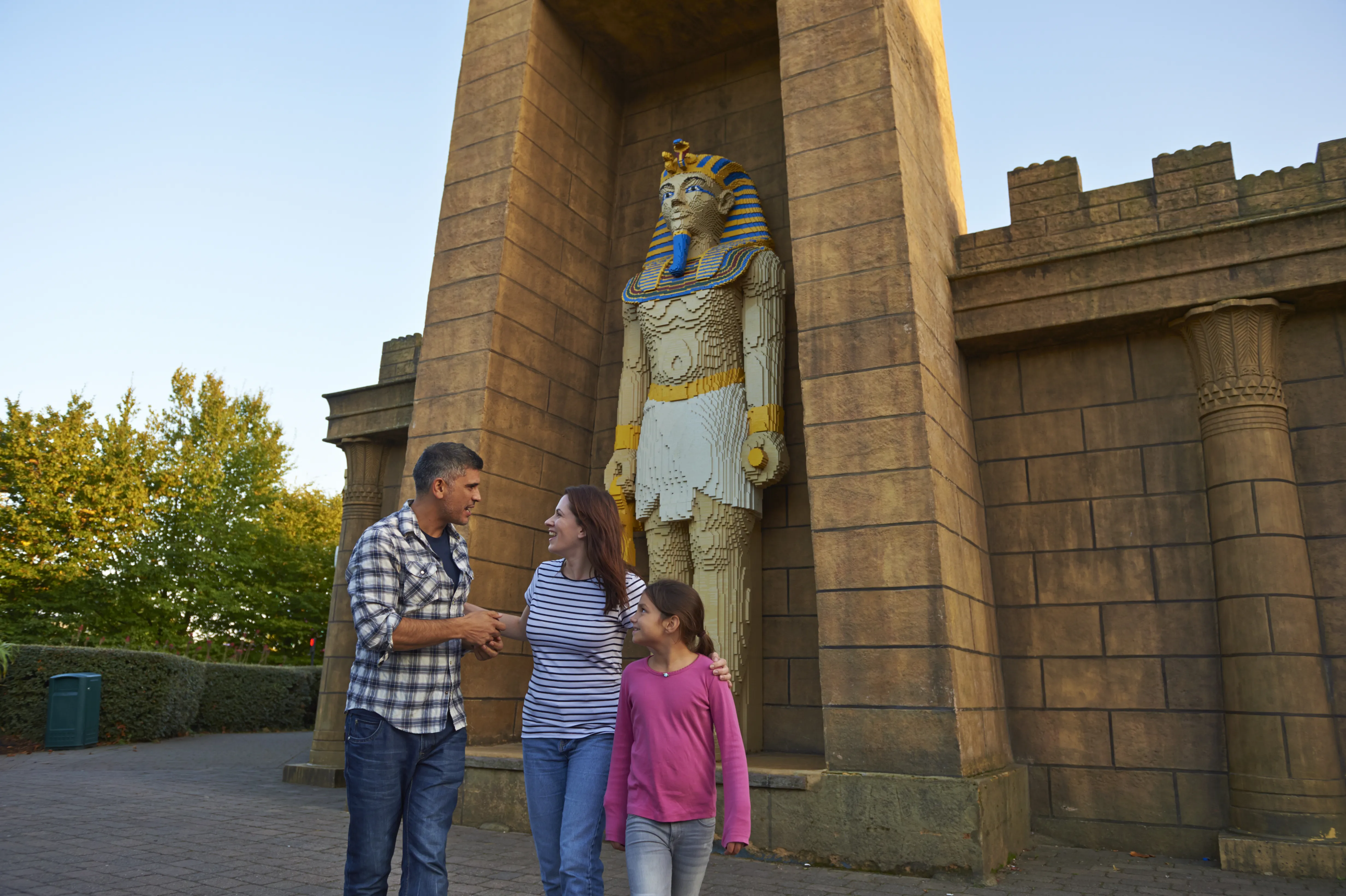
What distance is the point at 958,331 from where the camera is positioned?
7219 millimetres

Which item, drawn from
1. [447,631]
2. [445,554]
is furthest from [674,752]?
[445,554]

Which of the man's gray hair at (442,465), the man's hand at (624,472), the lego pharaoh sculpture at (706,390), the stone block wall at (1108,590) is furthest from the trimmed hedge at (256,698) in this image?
the man's gray hair at (442,465)

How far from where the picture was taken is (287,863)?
16.9 ft

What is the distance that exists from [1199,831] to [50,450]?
24.1 metres

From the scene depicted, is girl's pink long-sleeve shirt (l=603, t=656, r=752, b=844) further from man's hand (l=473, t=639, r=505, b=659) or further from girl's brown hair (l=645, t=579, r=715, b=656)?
man's hand (l=473, t=639, r=505, b=659)

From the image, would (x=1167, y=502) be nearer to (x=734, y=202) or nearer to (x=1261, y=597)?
(x=1261, y=597)

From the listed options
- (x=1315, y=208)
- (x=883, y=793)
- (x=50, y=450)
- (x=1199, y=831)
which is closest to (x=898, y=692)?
(x=883, y=793)

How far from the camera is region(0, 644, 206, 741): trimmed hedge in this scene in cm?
1269

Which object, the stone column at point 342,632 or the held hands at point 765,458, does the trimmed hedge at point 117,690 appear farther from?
the held hands at point 765,458

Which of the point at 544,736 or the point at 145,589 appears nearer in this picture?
the point at 544,736

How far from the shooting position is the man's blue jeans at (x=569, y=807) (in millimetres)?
2908

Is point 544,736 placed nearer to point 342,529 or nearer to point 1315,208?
point 1315,208

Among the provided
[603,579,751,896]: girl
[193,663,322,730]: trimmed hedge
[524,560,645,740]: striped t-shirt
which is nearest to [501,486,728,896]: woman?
[524,560,645,740]: striped t-shirt

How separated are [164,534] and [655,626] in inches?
994
